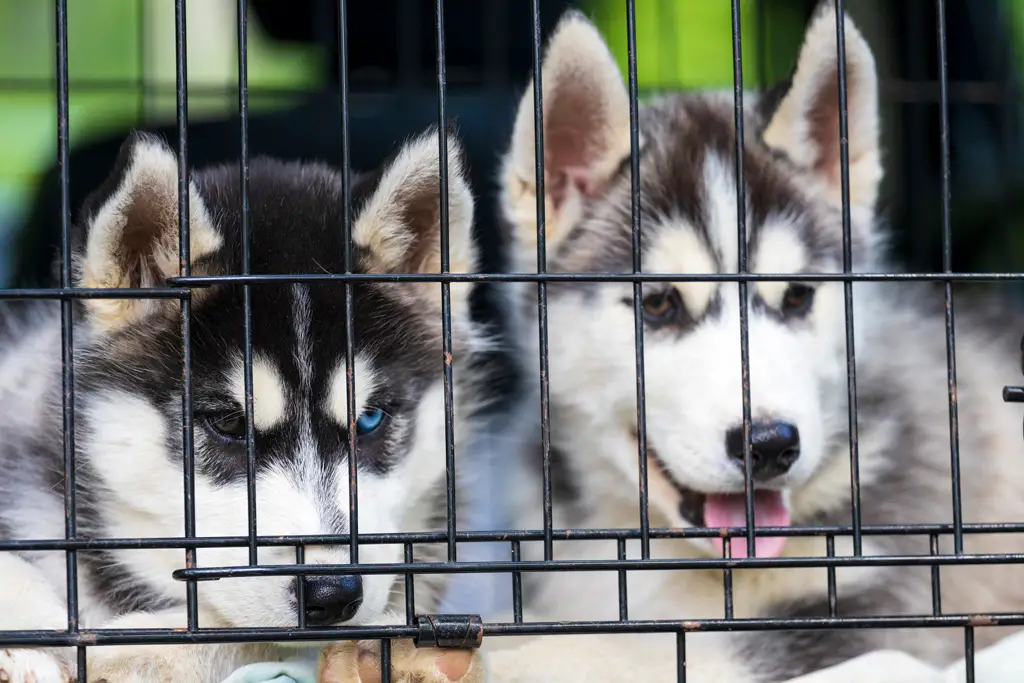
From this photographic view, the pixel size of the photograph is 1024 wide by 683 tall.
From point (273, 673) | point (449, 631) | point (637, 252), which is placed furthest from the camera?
point (273, 673)

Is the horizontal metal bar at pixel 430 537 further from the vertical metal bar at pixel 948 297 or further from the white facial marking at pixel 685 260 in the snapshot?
the white facial marking at pixel 685 260

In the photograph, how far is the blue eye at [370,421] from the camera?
233 centimetres

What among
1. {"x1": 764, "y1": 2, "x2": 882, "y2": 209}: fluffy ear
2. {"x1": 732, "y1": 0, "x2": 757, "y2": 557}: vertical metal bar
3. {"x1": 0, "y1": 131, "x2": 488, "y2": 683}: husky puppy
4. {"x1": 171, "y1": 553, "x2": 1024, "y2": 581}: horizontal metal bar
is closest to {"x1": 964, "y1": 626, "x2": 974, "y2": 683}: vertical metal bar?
{"x1": 171, "y1": 553, "x2": 1024, "y2": 581}: horizontal metal bar

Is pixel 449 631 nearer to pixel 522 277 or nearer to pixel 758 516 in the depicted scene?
pixel 522 277

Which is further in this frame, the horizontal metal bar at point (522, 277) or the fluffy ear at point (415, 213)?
the fluffy ear at point (415, 213)

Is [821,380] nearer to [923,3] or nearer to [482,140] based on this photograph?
[482,140]

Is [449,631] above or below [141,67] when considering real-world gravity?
below

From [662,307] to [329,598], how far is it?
3.80ft

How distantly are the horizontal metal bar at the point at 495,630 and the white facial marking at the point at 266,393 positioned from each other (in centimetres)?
48

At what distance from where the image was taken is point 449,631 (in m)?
1.79

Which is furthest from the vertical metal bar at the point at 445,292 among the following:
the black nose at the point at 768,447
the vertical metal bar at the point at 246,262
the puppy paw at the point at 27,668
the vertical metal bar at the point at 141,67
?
the vertical metal bar at the point at 141,67

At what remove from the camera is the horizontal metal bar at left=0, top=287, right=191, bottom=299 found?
179 centimetres

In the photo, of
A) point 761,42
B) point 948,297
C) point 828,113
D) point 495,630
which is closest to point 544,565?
point 495,630

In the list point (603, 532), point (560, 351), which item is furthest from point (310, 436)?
point (560, 351)
